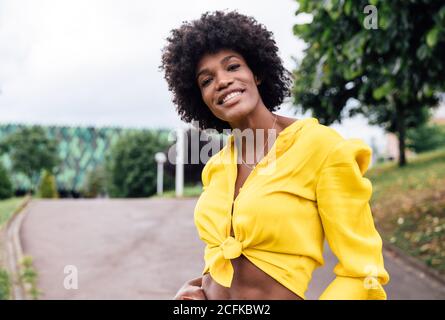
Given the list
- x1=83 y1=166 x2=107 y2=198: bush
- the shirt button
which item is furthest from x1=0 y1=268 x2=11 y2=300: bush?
x1=83 y1=166 x2=107 y2=198: bush

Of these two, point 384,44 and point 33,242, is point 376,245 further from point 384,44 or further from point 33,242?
point 33,242

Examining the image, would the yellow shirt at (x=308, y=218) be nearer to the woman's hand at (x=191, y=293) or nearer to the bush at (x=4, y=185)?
the woman's hand at (x=191, y=293)

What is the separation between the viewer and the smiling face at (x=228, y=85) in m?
1.82

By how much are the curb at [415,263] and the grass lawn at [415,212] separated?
0.09 m

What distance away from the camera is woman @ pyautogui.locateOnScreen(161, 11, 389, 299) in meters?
1.62

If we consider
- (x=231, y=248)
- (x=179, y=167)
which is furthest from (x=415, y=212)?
(x=179, y=167)

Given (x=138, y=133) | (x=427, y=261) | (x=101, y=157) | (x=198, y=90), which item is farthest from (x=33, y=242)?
(x=101, y=157)

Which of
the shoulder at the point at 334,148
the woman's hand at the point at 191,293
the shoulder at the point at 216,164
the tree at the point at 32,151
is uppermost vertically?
the shoulder at the point at 334,148

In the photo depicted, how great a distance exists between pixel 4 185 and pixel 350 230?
40800mm

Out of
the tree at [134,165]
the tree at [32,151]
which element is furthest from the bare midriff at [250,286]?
the tree at [134,165]

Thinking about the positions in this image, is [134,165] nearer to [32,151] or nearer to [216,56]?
[32,151]

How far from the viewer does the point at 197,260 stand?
1045 cm

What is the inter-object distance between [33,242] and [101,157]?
58.2 meters

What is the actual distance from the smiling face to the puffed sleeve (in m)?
0.37
